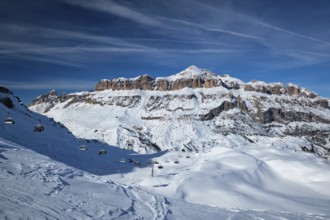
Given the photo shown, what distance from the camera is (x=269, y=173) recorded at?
52312 millimetres

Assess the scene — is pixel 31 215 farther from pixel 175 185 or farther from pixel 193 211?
pixel 175 185

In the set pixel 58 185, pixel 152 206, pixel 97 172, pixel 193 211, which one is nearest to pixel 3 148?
pixel 58 185

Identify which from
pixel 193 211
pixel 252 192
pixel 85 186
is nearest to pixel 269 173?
pixel 252 192

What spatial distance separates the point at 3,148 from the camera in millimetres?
22359

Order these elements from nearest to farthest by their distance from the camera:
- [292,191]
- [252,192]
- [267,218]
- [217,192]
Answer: [267,218], [217,192], [252,192], [292,191]

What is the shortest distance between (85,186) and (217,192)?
20.0m

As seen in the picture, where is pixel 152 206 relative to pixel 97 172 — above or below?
above

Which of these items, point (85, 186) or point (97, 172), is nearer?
point (85, 186)

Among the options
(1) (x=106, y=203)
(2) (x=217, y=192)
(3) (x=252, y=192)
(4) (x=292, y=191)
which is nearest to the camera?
(1) (x=106, y=203)

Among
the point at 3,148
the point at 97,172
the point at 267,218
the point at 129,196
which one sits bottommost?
the point at 97,172

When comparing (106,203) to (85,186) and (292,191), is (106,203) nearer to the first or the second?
(85,186)

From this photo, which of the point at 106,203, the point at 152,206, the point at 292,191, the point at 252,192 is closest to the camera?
the point at 106,203

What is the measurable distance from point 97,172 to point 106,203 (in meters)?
46.5

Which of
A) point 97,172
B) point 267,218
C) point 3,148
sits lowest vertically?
point 97,172
